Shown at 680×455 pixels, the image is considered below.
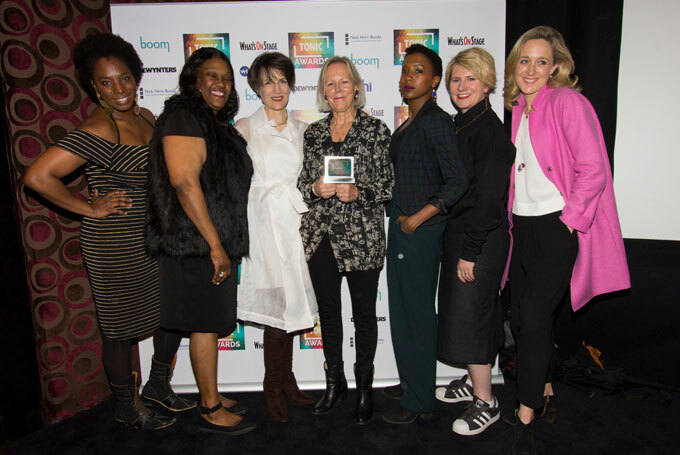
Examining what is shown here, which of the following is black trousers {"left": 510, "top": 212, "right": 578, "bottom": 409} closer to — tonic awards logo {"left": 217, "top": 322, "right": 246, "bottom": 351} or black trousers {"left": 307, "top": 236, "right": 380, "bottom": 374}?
black trousers {"left": 307, "top": 236, "right": 380, "bottom": 374}

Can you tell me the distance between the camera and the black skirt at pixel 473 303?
86.2 inches

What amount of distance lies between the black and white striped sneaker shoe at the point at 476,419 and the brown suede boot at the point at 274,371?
105 cm

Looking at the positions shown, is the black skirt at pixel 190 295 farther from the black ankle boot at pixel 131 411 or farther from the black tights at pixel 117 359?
the black ankle boot at pixel 131 411

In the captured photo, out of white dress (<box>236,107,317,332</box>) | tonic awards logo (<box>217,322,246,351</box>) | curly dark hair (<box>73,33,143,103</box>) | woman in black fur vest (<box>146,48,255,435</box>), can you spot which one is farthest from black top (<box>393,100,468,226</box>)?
curly dark hair (<box>73,33,143,103</box>)

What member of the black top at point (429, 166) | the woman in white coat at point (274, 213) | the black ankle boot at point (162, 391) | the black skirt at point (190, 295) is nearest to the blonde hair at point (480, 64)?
the black top at point (429, 166)

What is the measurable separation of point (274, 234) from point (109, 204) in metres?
0.90

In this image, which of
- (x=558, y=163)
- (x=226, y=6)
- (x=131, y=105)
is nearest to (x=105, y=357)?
(x=131, y=105)

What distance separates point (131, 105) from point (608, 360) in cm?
367

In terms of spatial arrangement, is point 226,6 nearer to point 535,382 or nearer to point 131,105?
point 131,105

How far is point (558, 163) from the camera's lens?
6.75 feet

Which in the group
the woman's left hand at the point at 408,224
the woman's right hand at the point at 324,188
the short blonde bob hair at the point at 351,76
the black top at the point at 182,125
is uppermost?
the short blonde bob hair at the point at 351,76

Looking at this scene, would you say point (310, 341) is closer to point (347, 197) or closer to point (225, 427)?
point (225, 427)

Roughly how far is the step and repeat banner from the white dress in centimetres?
53

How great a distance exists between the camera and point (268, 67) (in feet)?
7.66
